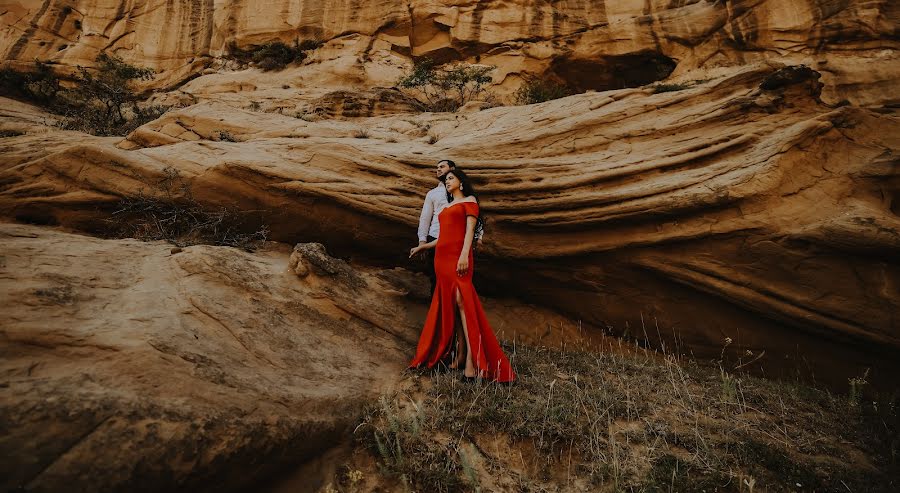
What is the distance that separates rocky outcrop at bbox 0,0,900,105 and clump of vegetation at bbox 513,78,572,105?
0.56 metres

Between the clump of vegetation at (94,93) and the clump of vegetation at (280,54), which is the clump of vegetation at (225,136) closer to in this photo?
the clump of vegetation at (94,93)

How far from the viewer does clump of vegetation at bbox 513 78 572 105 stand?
16.0 m

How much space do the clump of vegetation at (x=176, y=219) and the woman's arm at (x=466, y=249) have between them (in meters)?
3.42

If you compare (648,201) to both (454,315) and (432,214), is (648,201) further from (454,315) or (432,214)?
(454,315)

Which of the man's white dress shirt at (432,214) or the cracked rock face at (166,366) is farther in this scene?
the man's white dress shirt at (432,214)

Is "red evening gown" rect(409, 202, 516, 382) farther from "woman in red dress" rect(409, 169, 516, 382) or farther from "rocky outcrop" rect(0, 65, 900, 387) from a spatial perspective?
"rocky outcrop" rect(0, 65, 900, 387)

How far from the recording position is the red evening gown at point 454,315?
4.16 metres

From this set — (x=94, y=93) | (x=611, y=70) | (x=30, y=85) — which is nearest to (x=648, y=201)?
(x=611, y=70)

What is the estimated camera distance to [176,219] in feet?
19.6

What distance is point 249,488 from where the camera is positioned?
2.55m

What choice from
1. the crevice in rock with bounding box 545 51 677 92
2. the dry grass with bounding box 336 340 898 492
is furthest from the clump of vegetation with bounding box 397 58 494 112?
the dry grass with bounding box 336 340 898 492

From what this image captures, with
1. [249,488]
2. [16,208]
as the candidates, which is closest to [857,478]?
[249,488]

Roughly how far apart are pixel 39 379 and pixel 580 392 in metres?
4.03

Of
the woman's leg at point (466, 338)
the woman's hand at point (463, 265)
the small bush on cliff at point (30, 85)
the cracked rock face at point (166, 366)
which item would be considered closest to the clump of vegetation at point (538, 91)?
the woman's hand at point (463, 265)
